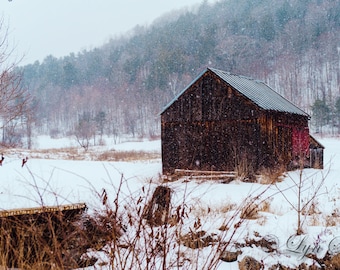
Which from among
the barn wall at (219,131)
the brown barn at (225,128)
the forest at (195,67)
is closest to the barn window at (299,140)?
the brown barn at (225,128)

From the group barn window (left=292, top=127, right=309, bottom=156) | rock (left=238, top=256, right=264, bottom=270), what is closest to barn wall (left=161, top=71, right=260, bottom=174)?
barn window (left=292, top=127, right=309, bottom=156)

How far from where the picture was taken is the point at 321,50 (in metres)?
58.3

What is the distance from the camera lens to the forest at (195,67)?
5369 centimetres

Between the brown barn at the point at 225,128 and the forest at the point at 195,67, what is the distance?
2726cm

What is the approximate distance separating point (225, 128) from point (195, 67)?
50157mm

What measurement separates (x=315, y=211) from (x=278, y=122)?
23.1 ft

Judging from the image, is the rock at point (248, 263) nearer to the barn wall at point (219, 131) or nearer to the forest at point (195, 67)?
the barn wall at point (219, 131)

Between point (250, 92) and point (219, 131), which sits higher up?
point (250, 92)

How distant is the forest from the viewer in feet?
176

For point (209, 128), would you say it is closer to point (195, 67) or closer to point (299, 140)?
point (299, 140)

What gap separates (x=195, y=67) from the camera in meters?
62.7

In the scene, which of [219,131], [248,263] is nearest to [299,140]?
[219,131]

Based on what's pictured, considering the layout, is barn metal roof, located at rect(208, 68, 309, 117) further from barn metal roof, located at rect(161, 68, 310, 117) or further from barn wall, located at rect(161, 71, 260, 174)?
barn wall, located at rect(161, 71, 260, 174)

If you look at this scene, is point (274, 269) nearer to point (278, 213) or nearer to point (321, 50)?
point (278, 213)
